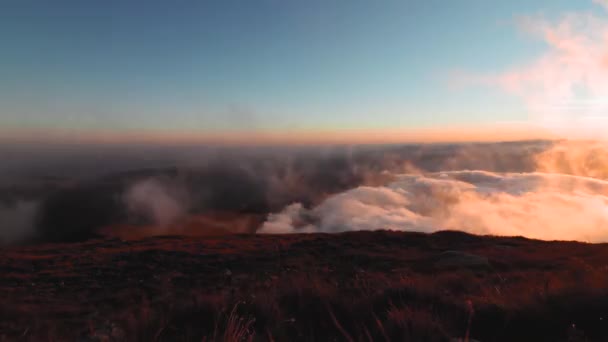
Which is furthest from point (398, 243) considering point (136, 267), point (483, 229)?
point (483, 229)

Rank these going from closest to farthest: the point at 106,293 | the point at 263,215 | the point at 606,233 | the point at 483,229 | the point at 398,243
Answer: the point at 106,293 → the point at 398,243 → the point at 606,233 → the point at 483,229 → the point at 263,215

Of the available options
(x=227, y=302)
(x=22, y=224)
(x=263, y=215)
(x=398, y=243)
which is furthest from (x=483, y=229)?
(x=22, y=224)

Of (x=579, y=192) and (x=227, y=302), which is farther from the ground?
(x=227, y=302)

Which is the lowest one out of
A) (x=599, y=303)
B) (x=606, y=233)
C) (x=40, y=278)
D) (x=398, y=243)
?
(x=606, y=233)

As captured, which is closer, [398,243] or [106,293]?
[106,293]

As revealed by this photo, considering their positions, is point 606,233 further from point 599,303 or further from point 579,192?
point 599,303

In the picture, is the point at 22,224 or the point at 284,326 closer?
the point at 284,326

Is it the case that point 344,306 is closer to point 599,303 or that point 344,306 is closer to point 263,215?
point 599,303

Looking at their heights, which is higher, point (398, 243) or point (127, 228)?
point (398, 243)

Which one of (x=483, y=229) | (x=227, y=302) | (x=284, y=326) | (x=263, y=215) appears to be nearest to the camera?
(x=284, y=326)
